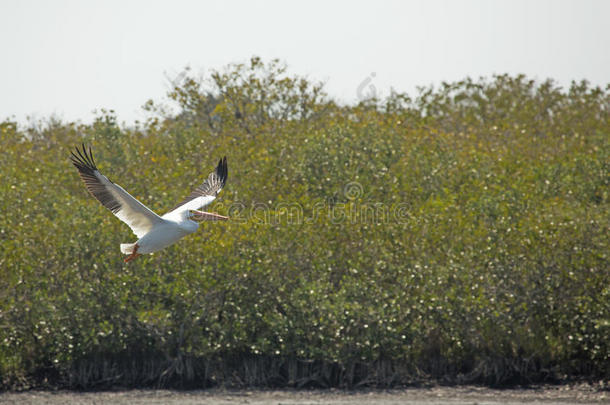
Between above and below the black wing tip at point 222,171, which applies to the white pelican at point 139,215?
below

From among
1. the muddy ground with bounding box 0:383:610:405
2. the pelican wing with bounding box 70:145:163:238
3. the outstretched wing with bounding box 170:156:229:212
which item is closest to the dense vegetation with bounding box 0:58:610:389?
the muddy ground with bounding box 0:383:610:405

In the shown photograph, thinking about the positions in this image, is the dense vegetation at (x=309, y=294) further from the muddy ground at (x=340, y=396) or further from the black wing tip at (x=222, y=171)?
the black wing tip at (x=222, y=171)

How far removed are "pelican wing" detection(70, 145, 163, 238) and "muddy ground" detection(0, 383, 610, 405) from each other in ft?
19.2

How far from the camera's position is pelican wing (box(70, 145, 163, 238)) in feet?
33.2

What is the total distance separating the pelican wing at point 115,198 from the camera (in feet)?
33.2

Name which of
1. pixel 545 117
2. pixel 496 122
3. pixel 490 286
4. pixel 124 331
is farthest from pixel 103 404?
pixel 545 117

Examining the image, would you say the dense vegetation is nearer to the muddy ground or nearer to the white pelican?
the muddy ground

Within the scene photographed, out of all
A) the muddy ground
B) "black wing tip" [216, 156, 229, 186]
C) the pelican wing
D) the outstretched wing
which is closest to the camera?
the pelican wing

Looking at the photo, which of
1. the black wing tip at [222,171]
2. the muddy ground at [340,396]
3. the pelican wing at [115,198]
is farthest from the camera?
the muddy ground at [340,396]

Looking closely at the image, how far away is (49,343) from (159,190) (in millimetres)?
3738

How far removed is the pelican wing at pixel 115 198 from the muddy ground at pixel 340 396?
584 centimetres

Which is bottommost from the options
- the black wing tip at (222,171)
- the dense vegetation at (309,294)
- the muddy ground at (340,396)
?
the muddy ground at (340,396)

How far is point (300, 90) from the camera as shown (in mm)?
24844

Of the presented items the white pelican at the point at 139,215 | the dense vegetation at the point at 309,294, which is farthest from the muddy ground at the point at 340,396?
the white pelican at the point at 139,215
